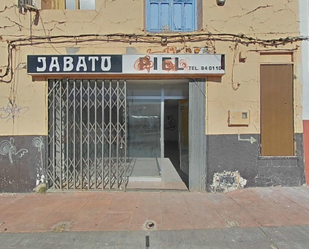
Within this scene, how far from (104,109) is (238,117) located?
3385mm

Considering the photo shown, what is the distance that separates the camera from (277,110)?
5.23 m

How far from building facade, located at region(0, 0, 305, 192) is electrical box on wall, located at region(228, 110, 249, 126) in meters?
0.02

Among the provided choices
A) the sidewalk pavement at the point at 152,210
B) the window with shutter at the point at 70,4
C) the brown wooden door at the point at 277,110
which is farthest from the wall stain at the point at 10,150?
the brown wooden door at the point at 277,110

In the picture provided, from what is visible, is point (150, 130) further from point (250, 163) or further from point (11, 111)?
point (11, 111)

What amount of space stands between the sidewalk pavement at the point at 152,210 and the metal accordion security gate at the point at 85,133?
1.46 feet

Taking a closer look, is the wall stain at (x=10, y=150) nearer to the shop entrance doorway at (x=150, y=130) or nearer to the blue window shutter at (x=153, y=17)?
the shop entrance doorway at (x=150, y=130)

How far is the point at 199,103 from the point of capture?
5.09m

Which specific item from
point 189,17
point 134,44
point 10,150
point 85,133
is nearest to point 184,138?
point 85,133

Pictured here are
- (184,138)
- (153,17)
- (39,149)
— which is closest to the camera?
(39,149)

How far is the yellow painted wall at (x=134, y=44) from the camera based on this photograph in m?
5.07

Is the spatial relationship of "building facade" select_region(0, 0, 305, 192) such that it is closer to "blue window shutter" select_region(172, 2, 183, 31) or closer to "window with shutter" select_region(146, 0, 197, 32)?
"window with shutter" select_region(146, 0, 197, 32)

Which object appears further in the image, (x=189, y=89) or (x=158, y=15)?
(x=158, y=15)

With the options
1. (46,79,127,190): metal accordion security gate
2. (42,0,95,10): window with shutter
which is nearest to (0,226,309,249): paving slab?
(46,79,127,190): metal accordion security gate

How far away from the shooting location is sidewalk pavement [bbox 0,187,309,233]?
3.54 meters
